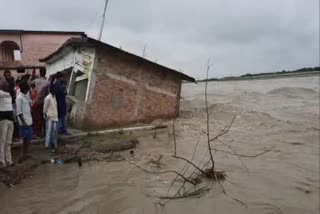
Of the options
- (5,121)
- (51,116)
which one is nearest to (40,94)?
(51,116)

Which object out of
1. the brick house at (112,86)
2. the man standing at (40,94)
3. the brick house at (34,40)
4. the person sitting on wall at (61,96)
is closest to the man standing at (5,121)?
the person sitting on wall at (61,96)

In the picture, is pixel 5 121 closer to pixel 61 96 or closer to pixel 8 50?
pixel 61 96

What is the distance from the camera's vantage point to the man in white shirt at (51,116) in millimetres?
9344

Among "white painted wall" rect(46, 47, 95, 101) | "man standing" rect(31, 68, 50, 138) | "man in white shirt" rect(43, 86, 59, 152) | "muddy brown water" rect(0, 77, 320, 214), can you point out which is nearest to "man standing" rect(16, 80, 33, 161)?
"man in white shirt" rect(43, 86, 59, 152)

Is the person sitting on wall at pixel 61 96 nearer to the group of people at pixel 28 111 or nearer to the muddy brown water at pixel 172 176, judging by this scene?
the group of people at pixel 28 111

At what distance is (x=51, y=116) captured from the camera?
9.37 m

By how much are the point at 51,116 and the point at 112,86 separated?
4.07m

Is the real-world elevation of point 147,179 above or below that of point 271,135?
below

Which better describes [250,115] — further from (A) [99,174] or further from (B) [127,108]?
(A) [99,174]

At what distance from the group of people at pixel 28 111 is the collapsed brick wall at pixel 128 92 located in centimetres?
216

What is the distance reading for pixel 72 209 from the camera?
6.27m

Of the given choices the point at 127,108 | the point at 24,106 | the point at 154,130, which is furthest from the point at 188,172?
the point at 127,108

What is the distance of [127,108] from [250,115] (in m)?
6.04

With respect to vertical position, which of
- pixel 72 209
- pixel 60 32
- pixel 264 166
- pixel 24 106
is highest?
pixel 60 32
